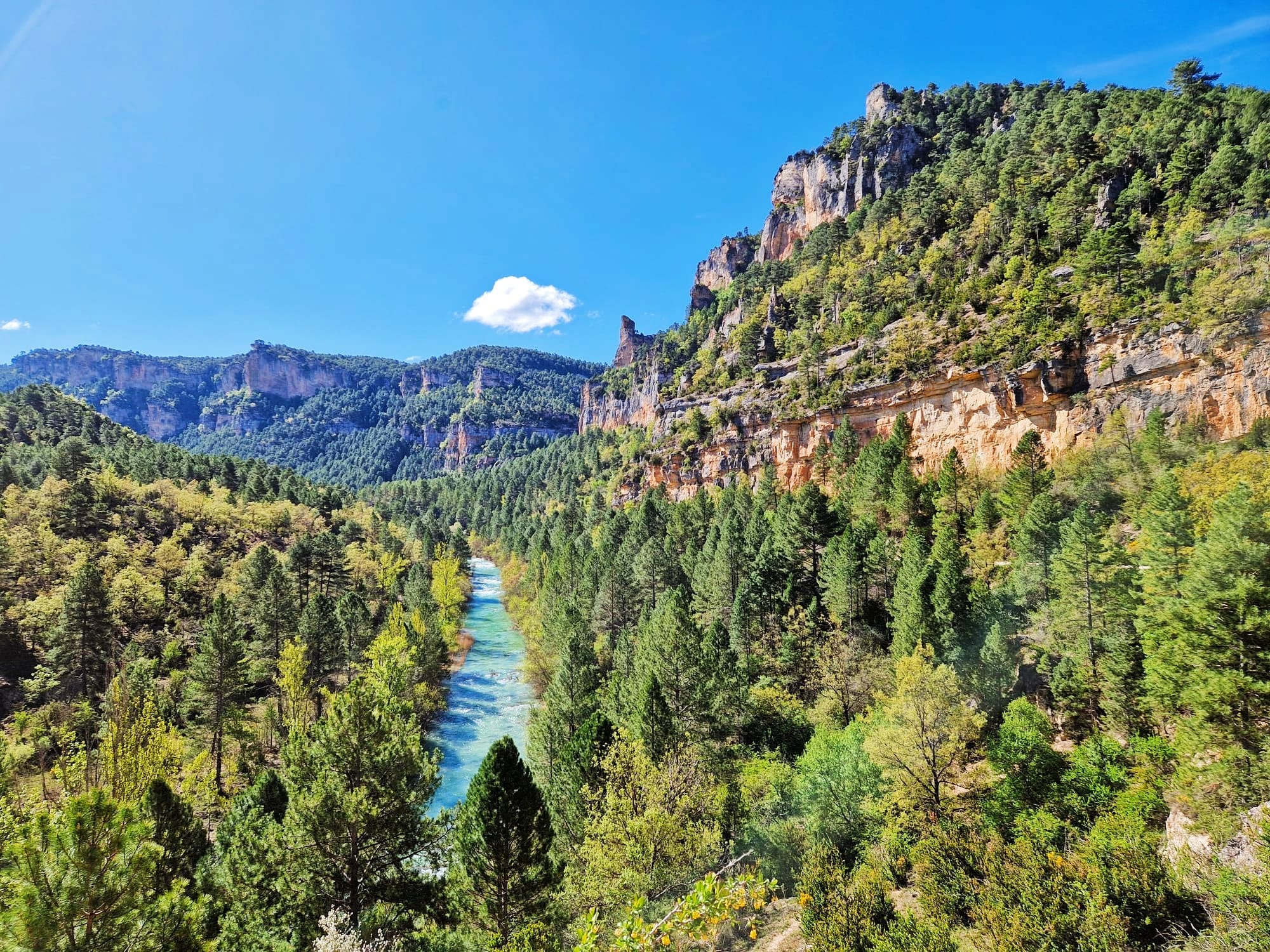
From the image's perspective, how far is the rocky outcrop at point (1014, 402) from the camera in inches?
1494

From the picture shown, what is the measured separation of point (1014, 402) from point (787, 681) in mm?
33250

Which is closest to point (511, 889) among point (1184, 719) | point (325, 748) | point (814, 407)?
point (325, 748)

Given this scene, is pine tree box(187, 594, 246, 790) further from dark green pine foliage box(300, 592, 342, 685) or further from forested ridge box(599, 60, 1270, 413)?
forested ridge box(599, 60, 1270, 413)

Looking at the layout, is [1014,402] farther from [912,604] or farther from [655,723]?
[655,723]

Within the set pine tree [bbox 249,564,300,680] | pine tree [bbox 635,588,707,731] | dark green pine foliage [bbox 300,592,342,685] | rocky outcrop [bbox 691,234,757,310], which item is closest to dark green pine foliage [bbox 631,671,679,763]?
pine tree [bbox 635,588,707,731]

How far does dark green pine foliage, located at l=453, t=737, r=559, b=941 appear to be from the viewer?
687 inches

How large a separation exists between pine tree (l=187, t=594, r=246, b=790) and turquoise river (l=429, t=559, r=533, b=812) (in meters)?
13.8

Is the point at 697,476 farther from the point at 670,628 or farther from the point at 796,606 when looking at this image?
the point at 670,628

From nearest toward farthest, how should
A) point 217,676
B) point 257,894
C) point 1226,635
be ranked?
point 257,894, point 1226,635, point 217,676

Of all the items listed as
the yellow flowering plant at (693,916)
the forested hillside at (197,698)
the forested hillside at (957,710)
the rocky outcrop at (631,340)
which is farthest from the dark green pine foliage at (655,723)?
the rocky outcrop at (631,340)

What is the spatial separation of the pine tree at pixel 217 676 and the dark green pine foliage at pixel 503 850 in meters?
23.8

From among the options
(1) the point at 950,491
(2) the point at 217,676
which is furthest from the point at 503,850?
(1) the point at 950,491

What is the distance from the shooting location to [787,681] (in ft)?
129

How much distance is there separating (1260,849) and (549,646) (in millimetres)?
45002
